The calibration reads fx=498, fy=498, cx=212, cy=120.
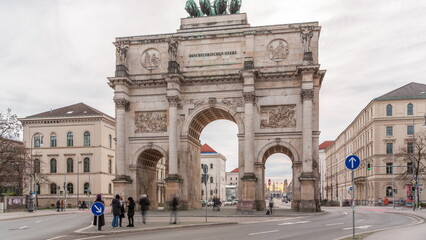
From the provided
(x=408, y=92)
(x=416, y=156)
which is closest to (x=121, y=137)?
(x=416, y=156)

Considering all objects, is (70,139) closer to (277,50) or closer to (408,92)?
(277,50)

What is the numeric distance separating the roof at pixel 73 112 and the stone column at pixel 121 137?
33957 mm

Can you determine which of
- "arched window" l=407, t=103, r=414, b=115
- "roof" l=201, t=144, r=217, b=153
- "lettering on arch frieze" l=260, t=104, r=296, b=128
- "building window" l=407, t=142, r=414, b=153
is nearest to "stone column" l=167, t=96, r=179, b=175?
"lettering on arch frieze" l=260, t=104, r=296, b=128

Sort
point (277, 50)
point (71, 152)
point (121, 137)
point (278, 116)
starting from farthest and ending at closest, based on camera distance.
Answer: point (71, 152) → point (121, 137) → point (277, 50) → point (278, 116)

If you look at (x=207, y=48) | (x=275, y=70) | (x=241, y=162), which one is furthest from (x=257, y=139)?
(x=207, y=48)

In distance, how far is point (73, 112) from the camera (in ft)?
271

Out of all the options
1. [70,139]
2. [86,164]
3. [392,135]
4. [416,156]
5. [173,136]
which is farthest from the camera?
[392,135]

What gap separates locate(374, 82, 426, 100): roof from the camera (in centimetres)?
8100

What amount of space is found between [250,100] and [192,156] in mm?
8431

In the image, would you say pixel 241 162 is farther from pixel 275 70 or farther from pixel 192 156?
pixel 275 70

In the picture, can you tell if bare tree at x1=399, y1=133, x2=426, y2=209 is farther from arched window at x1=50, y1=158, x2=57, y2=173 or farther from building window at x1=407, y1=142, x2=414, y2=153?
arched window at x1=50, y1=158, x2=57, y2=173

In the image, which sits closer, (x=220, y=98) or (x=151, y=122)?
(x=220, y=98)

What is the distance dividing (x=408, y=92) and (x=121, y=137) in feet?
179

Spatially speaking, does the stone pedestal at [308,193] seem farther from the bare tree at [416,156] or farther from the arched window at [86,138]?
the arched window at [86,138]
